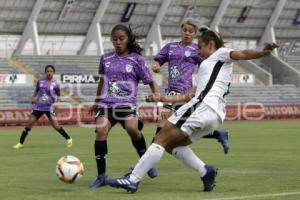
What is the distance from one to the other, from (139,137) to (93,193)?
6.50 ft

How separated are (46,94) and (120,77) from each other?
10.6m

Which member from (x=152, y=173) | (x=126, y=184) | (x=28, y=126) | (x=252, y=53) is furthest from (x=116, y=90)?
(x=28, y=126)

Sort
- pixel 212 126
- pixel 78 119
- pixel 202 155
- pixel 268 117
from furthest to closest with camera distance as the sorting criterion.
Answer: pixel 268 117 < pixel 78 119 < pixel 202 155 < pixel 212 126

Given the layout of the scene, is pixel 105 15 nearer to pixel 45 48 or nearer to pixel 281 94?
pixel 45 48

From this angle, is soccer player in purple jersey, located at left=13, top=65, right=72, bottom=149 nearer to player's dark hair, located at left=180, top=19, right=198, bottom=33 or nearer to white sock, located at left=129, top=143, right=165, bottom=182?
player's dark hair, located at left=180, top=19, right=198, bottom=33

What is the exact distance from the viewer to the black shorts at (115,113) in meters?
11.2

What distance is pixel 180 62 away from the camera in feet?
43.7

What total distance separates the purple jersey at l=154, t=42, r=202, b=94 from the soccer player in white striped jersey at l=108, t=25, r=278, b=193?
3299mm

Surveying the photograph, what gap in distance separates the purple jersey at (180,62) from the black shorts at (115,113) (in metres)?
2.14

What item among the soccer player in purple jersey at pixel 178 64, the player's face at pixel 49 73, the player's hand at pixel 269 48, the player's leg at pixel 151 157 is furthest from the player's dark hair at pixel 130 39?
the player's face at pixel 49 73

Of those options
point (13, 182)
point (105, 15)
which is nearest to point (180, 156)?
point (13, 182)

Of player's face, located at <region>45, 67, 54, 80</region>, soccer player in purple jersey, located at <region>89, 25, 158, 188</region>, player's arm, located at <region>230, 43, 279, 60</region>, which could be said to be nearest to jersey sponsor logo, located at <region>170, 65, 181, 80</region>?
soccer player in purple jersey, located at <region>89, 25, 158, 188</region>

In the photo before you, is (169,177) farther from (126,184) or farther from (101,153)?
(126,184)

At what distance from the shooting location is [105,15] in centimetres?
6191
